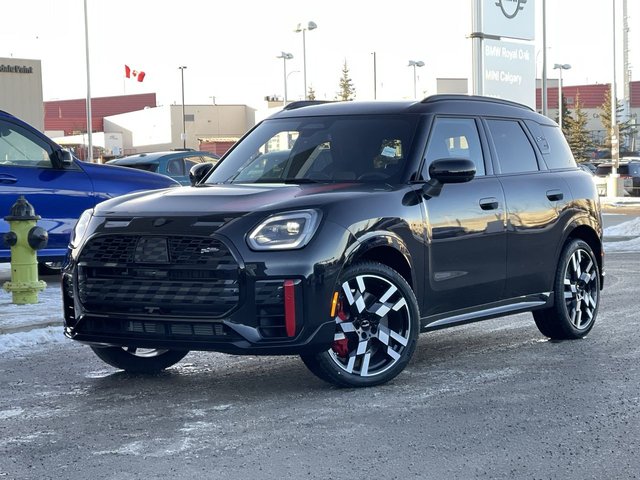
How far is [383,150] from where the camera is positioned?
A: 7344mm

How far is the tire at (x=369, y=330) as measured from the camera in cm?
651

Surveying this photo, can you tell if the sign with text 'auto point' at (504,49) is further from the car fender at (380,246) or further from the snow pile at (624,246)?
the car fender at (380,246)

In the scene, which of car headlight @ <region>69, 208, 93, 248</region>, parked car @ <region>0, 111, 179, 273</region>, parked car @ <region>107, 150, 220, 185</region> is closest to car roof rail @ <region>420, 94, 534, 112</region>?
car headlight @ <region>69, 208, 93, 248</region>

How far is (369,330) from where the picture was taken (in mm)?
6691

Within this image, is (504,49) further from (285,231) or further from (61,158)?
(285,231)

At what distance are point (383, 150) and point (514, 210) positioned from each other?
1.11 meters

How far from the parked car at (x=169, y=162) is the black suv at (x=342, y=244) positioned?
10823 millimetres

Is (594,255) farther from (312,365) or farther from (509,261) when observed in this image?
(312,365)

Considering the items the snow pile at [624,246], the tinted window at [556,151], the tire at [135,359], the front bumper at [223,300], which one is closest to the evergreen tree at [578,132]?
the snow pile at [624,246]

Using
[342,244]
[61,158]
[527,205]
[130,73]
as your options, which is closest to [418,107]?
[527,205]

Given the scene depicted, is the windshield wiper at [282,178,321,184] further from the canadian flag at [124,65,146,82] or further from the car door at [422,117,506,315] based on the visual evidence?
the canadian flag at [124,65,146,82]

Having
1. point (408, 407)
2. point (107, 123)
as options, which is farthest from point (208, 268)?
point (107, 123)

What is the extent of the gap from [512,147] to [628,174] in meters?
35.9

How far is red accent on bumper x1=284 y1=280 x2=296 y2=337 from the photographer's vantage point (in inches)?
243
